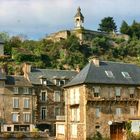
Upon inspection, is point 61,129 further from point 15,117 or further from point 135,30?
point 135,30

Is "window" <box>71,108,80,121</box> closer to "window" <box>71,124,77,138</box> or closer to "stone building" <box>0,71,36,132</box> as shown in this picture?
"window" <box>71,124,77,138</box>

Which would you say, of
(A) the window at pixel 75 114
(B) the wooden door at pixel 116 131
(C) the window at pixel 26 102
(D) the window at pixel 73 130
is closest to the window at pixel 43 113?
(C) the window at pixel 26 102

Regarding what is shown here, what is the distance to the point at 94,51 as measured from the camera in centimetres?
9588

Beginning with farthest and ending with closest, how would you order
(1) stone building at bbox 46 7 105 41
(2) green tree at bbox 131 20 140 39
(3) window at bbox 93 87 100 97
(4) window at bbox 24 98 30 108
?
(2) green tree at bbox 131 20 140 39 < (1) stone building at bbox 46 7 105 41 < (4) window at bbox 24 98 30 108 < (3) window at bbox 93 87 100 97

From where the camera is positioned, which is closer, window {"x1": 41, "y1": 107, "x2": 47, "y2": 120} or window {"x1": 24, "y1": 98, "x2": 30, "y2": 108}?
window {"x1": 24, "y1": 98, "x2": 30, "y2": 108}

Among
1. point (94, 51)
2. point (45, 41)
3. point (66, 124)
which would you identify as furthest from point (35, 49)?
point (66, 124)

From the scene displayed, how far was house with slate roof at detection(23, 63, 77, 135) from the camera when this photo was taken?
2734 inches

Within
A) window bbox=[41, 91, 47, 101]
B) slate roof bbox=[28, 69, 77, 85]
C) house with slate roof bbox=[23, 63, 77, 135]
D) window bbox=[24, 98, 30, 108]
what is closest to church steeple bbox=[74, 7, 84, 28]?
slate roof bbox=[28, 69, 77, 85]

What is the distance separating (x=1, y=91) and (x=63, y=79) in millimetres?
10618

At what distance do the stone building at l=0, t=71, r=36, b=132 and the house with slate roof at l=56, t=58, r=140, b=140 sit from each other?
11.1 meters

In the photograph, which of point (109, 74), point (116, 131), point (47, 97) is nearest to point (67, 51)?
point (47, 97)

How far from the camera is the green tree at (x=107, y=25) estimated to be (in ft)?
389

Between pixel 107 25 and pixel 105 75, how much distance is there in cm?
6444

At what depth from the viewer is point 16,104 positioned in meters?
67.2
